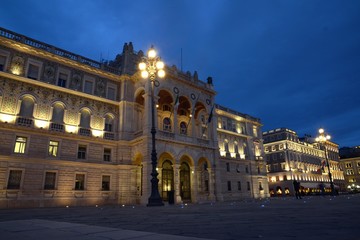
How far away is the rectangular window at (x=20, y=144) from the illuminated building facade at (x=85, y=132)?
0.25ft

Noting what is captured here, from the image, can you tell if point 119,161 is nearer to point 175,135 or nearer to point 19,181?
point 175,135

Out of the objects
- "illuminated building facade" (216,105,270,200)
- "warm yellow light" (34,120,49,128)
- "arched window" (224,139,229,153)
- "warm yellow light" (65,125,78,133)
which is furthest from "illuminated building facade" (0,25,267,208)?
"arched window" (224,139,229,153)

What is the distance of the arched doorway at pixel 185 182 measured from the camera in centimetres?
3175

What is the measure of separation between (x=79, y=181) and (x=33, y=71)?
1202 cm

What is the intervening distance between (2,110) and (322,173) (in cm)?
8348

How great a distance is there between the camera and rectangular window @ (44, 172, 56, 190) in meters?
23.3

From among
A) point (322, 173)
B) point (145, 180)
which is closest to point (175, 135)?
point (145, 180)

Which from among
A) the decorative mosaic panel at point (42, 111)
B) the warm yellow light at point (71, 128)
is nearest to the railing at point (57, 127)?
the warm yellow light at point (71, 128)

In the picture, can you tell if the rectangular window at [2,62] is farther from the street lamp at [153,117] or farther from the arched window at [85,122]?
the street lamp at [153,117]

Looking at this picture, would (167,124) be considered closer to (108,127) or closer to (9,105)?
(108,127)

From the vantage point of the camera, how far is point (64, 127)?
2559cm

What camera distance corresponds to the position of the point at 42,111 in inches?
967

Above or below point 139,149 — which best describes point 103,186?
below

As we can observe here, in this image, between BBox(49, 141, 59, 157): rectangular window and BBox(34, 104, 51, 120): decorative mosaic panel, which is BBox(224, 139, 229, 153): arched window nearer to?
BBox(49, 141, 59, 157): rectangular window
